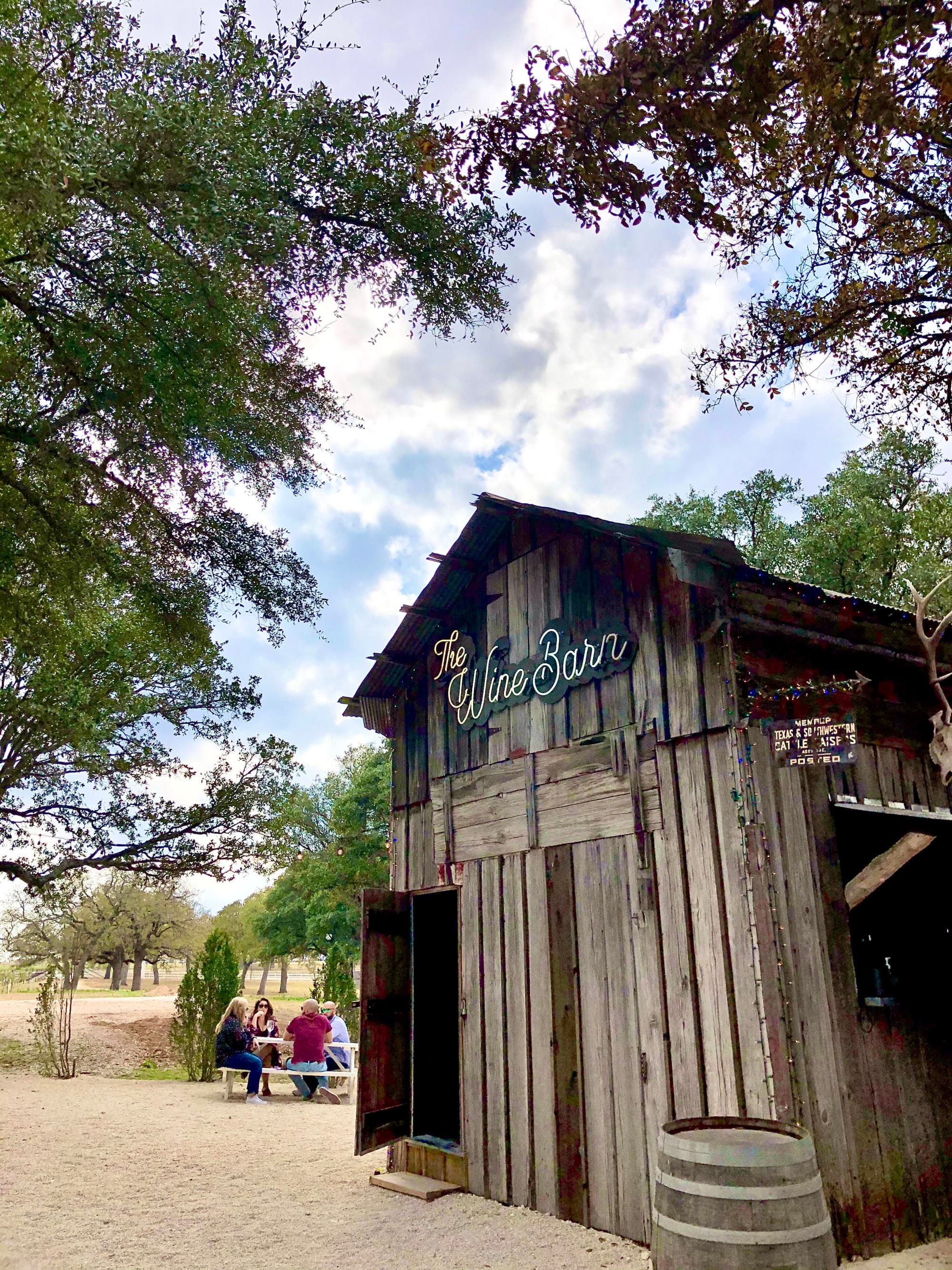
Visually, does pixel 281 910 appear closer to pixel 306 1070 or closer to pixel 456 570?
pixel 306 1070

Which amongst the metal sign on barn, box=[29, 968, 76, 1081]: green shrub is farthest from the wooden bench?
the metal sign on barn

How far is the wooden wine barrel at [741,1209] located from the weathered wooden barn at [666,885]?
1487 millimetres

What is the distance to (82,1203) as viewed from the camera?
276 inches

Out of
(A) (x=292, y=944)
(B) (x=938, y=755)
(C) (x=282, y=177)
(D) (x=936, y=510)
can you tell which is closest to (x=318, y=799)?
(A) (x=292, y=944)

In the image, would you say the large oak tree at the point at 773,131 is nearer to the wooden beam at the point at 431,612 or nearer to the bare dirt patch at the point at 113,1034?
the wooden beam at the point at 431,612

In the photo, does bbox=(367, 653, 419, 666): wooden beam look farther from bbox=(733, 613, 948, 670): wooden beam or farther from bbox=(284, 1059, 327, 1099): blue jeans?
bbox=(284, 1059, 327, 1099): blue jeans

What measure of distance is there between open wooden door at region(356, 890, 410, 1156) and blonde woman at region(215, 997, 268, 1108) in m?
5.59

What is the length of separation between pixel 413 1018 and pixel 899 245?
7.75m

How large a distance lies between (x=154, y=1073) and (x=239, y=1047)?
4221 millimetres

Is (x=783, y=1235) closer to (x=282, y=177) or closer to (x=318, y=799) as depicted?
(x=282, y=177)

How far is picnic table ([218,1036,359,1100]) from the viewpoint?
483 inches

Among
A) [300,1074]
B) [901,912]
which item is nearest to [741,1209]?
[901,912]

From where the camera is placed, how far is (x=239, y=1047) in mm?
→ 12938

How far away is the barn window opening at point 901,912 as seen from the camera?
570 cm
